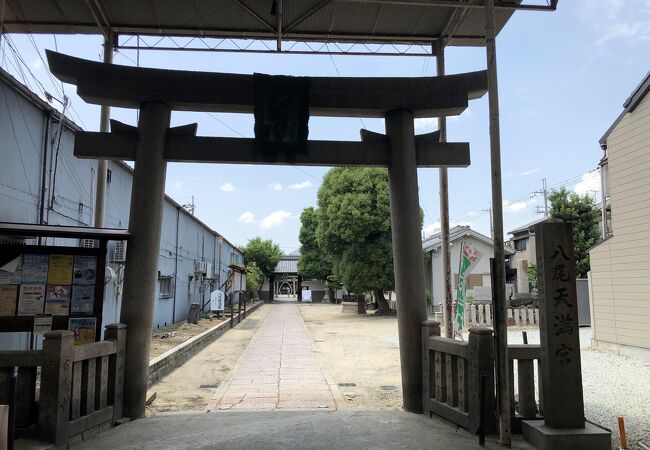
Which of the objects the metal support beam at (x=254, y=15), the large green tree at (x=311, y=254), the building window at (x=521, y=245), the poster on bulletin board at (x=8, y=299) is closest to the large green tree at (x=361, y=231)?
the building window at (x=521, y=245)

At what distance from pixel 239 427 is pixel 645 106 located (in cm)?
1218

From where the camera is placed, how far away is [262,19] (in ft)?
31.2

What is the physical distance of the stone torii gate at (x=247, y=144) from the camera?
7.11m

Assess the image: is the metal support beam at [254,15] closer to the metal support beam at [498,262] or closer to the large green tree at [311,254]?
the metal support beam at [498,262]

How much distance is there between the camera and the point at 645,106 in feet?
39.3

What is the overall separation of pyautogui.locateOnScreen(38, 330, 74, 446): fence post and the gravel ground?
620 centimetres

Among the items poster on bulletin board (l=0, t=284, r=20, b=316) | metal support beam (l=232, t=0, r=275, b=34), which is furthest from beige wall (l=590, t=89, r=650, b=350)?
poster on bulletin board (l=0, t=284, r=20, b=316)

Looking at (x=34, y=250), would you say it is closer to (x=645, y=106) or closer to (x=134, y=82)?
(x=134, y=82)

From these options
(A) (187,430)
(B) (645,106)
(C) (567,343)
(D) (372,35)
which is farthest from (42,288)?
(B) (645,106)

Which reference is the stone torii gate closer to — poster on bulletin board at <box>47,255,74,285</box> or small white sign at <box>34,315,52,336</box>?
poster on bulletin board at <box>47,255,74,285</box>

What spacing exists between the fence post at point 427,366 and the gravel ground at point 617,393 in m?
2.27

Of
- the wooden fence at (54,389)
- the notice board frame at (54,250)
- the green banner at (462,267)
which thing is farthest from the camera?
the green banner at (462,267)

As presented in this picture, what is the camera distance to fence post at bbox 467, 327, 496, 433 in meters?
5.59

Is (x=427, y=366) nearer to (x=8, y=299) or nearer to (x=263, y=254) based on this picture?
(x=8, y=299)
